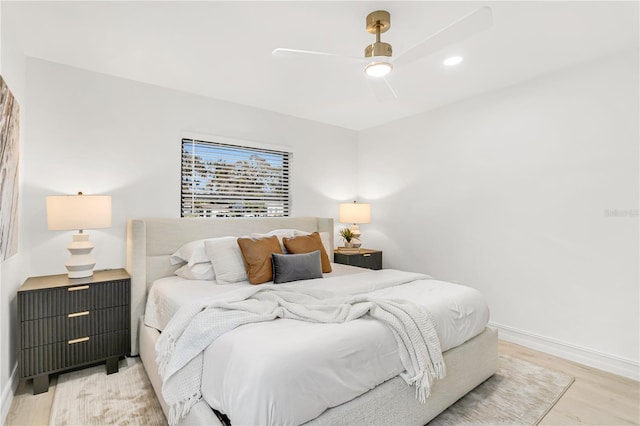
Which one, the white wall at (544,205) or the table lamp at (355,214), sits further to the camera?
the table lamp at (355,214)

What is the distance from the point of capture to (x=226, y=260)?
2760mm

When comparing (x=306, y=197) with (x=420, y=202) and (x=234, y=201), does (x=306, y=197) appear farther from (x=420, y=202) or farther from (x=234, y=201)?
(x=420, y=202)

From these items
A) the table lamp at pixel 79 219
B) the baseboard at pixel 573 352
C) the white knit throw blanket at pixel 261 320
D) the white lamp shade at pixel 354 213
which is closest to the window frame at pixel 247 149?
the white lamp shade at pixel 354 213

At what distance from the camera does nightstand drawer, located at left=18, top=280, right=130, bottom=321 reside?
2.25 m

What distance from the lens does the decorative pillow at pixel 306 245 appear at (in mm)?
3016

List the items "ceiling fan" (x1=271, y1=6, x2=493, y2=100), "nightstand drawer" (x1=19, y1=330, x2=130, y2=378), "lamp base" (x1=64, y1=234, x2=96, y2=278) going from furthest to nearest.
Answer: "lamp base" (x1=64, y1=234, x2=96, y2=278)
"nightstand drawer" (x1=19, y1=330, x2=130, y2=378)
"ceiling fan" (x1=271, y1=6, x2=493, y2=100)

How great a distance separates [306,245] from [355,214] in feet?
4.94

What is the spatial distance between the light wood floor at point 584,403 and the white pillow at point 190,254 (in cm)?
120

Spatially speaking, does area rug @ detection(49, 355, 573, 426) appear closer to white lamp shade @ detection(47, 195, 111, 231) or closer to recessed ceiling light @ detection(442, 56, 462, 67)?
white lamp shade @ detection(47, 195, 111, 231)

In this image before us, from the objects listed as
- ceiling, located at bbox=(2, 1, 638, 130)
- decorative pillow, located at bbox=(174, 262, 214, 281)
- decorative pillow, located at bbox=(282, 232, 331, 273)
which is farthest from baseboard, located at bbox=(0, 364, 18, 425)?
ceiling, located at bbox=(2, 1, 638, 130)

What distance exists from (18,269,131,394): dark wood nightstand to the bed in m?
0.15

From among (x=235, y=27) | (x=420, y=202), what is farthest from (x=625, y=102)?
(x=235, y=27)

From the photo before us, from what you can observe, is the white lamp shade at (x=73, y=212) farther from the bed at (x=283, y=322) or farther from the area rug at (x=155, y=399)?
the area rug at (x=155, y=399)

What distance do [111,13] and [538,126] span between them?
11.6 feet
